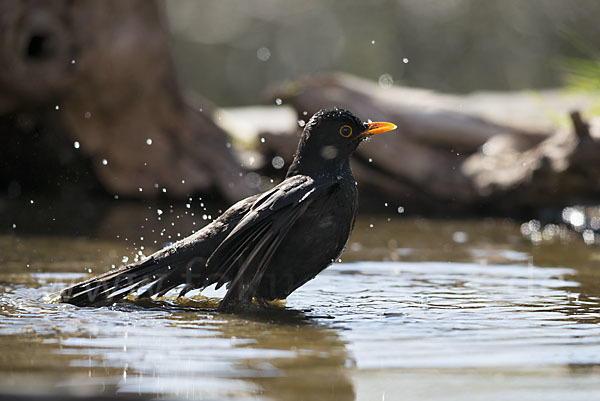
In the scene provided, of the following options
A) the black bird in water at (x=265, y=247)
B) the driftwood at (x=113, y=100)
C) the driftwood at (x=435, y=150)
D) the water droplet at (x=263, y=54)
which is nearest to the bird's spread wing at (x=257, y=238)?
the black bird in water at (x=265, y=247)

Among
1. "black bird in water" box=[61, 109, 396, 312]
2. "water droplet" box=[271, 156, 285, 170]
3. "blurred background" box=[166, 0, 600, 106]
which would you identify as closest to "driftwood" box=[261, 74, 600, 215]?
"water droplet" box=[271, 156, 285, 170]

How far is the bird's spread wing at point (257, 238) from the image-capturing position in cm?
428

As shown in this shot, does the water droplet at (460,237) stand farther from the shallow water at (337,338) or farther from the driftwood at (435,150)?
the shallow water at (337,338)

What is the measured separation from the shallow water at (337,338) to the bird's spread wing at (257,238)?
0.60ft

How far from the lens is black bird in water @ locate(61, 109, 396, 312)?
432 cm

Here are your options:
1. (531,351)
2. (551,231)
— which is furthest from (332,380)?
(551,231)

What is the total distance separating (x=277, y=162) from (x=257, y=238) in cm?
553

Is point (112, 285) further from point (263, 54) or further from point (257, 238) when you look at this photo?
point (263, 54)

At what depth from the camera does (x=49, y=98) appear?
854 centimetres

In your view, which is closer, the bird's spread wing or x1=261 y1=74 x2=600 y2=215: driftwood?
the bird's spread wing

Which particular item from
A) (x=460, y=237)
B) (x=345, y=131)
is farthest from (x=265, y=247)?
(x=460, y=237)

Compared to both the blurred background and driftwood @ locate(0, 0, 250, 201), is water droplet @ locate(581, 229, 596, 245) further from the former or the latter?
the blurred background

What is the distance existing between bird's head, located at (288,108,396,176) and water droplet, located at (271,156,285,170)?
190 inches

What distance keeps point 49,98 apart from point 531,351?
6.27 m
